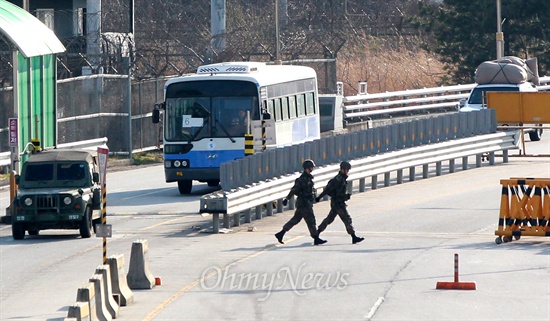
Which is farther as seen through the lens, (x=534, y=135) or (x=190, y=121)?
(x=534, y=135)

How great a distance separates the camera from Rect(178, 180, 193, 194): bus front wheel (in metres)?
29.5

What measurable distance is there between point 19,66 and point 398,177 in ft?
33.1

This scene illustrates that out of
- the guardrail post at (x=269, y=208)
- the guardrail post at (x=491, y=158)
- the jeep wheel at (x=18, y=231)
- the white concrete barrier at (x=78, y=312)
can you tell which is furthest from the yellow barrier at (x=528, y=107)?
the white concrete barrier at (x=78, y=312)

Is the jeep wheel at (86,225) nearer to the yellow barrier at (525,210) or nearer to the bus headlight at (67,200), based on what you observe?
the bus headlight at (67,200)

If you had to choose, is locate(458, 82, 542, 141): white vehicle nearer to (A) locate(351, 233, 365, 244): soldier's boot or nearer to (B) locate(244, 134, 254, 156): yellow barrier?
(B) locate(244, 134, 254, 156): yellow barrier

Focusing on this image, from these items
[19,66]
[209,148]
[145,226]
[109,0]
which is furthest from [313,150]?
[109,0]

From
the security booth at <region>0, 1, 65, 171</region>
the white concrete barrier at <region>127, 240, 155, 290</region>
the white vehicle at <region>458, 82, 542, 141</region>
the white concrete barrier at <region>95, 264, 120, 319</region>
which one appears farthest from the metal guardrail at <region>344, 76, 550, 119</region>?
the white concrete barrier at <region>95, 264, 120, 319</region>

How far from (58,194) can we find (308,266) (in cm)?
578

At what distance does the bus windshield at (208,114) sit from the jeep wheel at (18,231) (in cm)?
754

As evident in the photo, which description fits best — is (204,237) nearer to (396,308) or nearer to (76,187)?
(76,187)

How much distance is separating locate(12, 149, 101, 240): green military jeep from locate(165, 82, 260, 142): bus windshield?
19.4 feet

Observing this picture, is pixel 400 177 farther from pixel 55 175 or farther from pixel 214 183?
pixel 55 175

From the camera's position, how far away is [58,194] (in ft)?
71.7

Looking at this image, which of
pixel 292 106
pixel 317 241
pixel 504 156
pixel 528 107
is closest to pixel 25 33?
pixel 292 106
